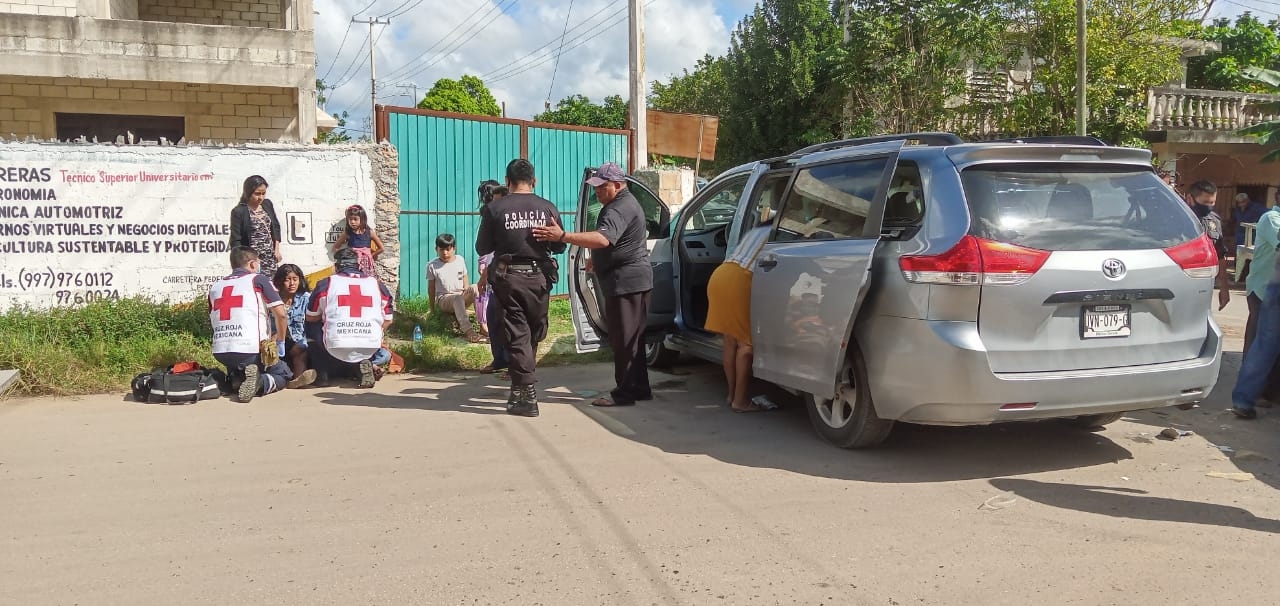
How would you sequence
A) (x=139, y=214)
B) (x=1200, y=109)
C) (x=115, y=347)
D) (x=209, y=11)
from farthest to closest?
(x=1200, y=109) < (x=209, y=11) < (x=139, y=214) < (x=115, y=347)

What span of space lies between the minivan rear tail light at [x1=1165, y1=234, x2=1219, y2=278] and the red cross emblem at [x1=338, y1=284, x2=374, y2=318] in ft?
17.5

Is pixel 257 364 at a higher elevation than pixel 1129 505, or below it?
higher

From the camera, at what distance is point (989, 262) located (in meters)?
4.34

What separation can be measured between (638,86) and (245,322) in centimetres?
687

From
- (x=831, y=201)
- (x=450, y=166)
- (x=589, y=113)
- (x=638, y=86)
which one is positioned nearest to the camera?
(x=831, y=201)

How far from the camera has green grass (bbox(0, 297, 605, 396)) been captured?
6.85 m

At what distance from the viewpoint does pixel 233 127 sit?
1398 centimetres

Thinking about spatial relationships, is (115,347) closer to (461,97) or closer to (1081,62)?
(1081,62)

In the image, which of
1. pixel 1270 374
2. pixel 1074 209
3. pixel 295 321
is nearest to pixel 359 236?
pixel 295 321

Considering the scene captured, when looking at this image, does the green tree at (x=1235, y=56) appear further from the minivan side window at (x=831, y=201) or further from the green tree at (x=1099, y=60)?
the minivan side window at (x=831, y=201)

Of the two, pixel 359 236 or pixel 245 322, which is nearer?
pixel 245 322

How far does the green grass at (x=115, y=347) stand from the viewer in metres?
6.85

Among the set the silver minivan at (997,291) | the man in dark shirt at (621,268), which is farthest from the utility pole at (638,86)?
the silver minivan at (997,291)

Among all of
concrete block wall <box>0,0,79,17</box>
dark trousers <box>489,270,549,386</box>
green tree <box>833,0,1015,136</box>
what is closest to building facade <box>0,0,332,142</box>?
concrete block wall <box>0,0,79,17</box>
